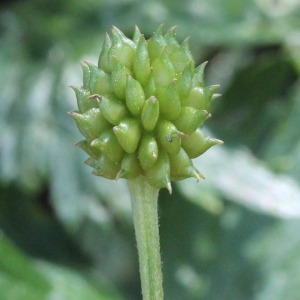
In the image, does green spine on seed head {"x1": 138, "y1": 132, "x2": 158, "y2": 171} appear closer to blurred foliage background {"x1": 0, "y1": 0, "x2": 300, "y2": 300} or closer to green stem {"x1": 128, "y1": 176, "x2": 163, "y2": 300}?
green stem {"x1": 128, "y1": 176, "x2": 163, "y2": 300}

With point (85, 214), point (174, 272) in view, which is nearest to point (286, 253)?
point (174, 272)

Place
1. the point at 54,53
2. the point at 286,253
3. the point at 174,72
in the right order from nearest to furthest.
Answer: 1. the point at 174,72
2. the point at 286,253
3. the point at 54,53

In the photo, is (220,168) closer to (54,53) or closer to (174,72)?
(54,53)

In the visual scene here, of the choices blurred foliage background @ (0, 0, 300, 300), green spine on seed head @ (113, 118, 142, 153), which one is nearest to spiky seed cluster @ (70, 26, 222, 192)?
green spine on seed head @ (113, 118, 142, 153)

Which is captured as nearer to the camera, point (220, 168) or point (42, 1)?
point (220, 168)

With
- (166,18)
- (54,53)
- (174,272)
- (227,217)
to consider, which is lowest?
(174,272)
